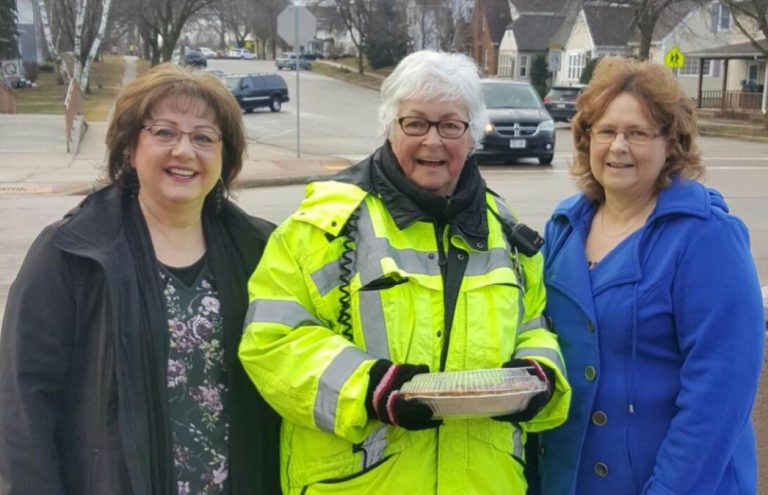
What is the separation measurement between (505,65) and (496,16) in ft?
21.2

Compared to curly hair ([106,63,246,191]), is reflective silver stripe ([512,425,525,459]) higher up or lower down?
lower down

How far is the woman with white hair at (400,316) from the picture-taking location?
2174mm

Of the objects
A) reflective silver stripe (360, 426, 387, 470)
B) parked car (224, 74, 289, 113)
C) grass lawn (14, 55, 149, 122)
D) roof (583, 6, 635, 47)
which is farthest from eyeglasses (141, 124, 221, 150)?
roof (583, 6, 635, 47)

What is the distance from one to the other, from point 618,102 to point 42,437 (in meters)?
1.84

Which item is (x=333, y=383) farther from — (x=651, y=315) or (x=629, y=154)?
(x=629, y=154)

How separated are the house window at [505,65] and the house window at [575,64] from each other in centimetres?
733

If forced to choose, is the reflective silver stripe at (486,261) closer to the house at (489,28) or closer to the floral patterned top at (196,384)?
the floral patterned top at (196,384)

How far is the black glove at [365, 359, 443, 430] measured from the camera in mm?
2047

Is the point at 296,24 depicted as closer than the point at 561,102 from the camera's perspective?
Yes

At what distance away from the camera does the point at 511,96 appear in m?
19.4

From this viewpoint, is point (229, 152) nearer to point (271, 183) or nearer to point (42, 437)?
point (42, 437)

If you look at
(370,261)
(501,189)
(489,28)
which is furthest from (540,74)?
(370,261)

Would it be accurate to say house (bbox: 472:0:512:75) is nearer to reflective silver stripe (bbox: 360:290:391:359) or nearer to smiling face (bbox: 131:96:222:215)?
smiling face (bbox: 131:96:222:215)

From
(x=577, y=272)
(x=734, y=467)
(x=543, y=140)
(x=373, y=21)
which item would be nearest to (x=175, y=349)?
(x=577, y=272)
